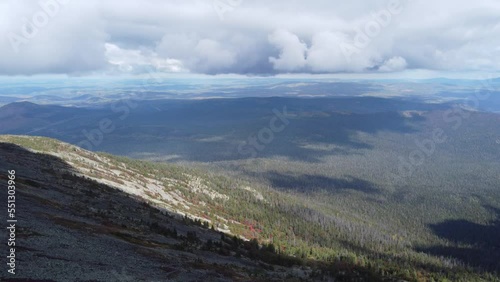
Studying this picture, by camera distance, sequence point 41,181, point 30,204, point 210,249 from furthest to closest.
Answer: point 41,181 → point 210,249 → point 30,204

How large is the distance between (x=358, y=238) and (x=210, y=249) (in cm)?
14809

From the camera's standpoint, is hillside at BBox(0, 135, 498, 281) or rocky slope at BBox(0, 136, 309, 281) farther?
hillside at BBox(0, 135, 498, 281)

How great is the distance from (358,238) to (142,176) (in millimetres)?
124476

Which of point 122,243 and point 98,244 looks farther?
point 122,243

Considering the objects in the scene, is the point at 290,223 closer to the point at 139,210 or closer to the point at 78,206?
the point at 139,210

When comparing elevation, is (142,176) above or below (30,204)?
below

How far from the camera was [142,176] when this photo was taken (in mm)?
162875

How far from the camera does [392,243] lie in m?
194

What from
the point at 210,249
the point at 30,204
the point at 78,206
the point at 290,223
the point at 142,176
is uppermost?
the point at 30,204

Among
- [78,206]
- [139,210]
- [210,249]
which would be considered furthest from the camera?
[139,210]

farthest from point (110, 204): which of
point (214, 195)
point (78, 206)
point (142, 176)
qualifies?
point (214, 195)

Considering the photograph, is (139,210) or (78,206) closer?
(78,206)

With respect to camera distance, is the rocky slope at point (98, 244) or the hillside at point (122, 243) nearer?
the rocky slope at point (98, 244)

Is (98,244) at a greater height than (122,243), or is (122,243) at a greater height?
(98,244)
